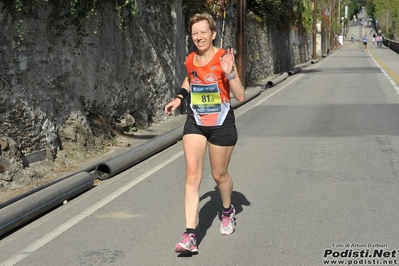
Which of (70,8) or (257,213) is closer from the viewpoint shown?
(257,213)

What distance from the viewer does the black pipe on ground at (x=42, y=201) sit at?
20.6 ft

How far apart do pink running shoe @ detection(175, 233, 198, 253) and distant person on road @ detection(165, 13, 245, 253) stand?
0.4 inches

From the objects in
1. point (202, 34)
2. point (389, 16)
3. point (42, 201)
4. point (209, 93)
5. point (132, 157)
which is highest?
point (202, 34)

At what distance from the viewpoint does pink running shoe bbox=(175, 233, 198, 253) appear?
529 cm

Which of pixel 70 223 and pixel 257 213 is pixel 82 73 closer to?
pixel 70 223

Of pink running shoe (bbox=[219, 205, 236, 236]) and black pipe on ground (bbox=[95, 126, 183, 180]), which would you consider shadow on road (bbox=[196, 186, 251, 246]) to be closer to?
pink running shoe (bbox=[219, 205, 236, 236])

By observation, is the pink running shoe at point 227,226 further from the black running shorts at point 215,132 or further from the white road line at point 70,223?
the white road line at point 70,223

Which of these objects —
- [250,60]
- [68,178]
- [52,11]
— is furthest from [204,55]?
[250,60]

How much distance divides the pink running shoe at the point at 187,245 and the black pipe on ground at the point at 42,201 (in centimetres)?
180

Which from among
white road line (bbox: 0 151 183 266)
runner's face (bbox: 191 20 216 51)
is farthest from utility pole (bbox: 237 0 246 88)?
runner's face (bbox: 191 20 216 51)

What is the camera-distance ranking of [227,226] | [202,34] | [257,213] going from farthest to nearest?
[257,213], [227,226], [202,34]

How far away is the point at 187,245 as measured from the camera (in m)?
5.30

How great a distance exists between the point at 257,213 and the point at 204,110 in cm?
156

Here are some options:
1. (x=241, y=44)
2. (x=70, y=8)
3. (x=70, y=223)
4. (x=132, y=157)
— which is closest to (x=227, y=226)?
(x=70, y=223)
